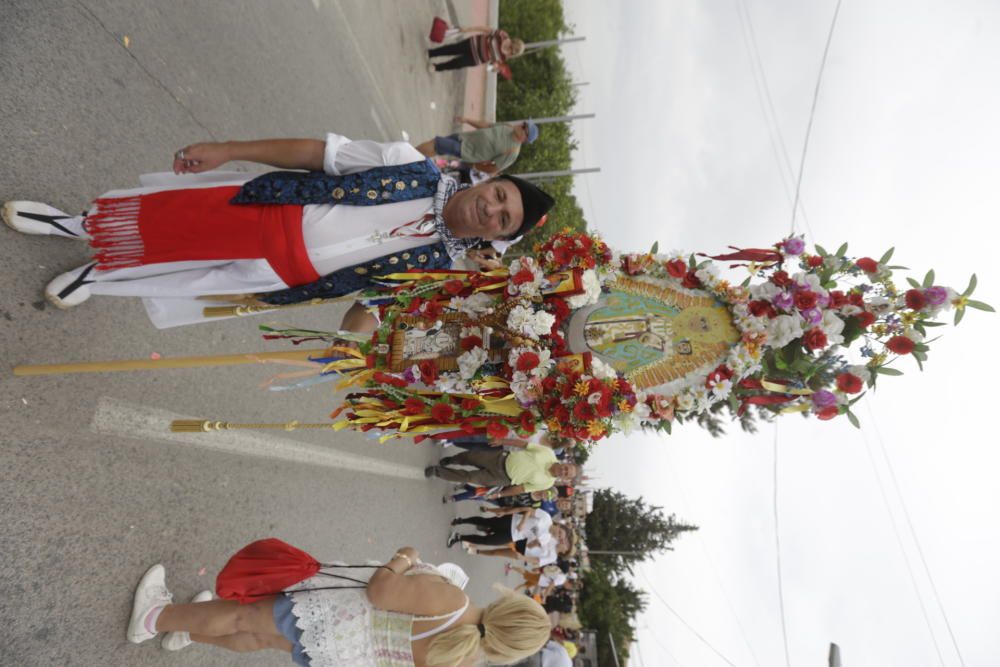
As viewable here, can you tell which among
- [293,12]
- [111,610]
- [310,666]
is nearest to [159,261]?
[111,610]

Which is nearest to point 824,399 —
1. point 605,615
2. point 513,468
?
point 513,468

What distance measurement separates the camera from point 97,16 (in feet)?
11.9

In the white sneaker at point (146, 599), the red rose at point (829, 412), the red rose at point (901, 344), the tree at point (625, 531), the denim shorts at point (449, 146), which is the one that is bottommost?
the white sneaker at point (146, 599)

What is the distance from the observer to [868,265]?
2770 mm

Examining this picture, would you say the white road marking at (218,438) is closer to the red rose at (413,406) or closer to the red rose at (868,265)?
the red rose at (413,406)

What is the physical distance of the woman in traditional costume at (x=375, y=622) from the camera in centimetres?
284

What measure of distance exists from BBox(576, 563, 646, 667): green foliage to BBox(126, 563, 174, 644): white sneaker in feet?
55.6

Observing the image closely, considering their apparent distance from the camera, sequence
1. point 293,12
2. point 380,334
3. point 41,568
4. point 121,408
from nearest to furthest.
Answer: point 41,568, point 380,334, point 121,408, point 293,12

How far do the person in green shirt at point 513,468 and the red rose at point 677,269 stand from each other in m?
3.71

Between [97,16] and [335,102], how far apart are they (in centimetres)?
363

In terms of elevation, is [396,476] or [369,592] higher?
[396,476]

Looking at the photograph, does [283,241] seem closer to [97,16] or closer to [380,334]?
[380,334]

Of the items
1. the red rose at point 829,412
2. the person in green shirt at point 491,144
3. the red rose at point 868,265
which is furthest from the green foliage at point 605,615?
the red rose at point 868,265

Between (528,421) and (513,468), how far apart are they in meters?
4.21
